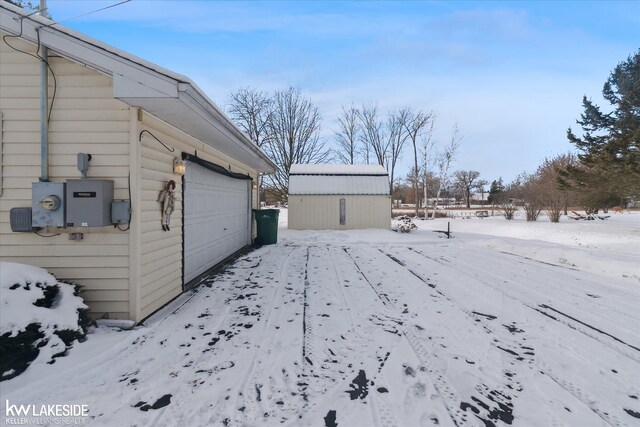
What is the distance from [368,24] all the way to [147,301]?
854 cm

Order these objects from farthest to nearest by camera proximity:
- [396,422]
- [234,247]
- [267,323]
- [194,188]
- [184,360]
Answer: [234,247], [194,188], [267,323], [184,360], [396,422]

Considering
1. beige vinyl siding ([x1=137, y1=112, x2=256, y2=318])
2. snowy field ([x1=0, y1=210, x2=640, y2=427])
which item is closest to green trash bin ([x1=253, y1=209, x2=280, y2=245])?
snowy field ([x1=0, y1=210, x2=640, y2=427])

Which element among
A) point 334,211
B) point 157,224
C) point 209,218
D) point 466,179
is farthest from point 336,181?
point 466,179

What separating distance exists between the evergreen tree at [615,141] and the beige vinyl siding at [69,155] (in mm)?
16558

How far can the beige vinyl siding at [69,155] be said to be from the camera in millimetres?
3242

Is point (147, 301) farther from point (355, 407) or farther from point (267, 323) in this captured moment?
point (355, 407)

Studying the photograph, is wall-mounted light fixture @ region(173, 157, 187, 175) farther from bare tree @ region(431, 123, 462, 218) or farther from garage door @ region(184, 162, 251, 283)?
bare tree @ region(431, 123, 462, 218)

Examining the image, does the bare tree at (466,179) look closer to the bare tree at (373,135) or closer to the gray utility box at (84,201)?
the bare tree at (373,135)

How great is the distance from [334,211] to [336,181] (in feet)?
5.84

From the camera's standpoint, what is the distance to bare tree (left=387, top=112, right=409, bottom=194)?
28078 mm

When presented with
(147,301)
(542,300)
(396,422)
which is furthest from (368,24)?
(396,422)

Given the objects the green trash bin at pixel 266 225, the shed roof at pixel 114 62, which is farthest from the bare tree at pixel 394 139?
the shed roof at pixel 114 62

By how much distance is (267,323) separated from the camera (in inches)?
135

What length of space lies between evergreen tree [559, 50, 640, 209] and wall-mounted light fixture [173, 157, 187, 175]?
15798mm
